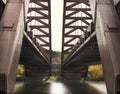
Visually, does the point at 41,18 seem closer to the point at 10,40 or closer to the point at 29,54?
the point at 29,54

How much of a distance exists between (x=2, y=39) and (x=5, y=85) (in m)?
1.98

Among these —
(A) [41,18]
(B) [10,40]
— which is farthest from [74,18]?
(B) [10,40]

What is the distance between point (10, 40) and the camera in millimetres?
11758

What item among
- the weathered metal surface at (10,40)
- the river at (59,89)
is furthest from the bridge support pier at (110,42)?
the river at (59,89)

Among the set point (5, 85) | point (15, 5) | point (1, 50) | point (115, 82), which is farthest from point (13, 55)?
point (115, 82)

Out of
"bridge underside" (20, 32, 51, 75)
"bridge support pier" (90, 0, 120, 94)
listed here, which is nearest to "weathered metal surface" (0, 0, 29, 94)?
"bridge support pier" (90, 0, 120, 94)

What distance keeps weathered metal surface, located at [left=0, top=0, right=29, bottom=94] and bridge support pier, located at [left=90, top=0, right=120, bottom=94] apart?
3450 mm

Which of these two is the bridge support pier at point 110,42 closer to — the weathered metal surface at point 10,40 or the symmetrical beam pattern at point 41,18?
the weathered metal surface at point 10,40

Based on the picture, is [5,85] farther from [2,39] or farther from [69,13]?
[69,13]

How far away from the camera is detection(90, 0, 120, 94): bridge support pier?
34.7 feet

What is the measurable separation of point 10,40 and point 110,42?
3.72 meters

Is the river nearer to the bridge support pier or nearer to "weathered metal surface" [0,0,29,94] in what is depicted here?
"weathered metal surface" [0,0,29,94]

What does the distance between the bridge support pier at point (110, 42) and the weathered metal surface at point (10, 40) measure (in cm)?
345

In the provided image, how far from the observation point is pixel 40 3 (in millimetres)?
45812
